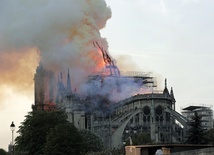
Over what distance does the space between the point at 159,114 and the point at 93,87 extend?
21936 mm

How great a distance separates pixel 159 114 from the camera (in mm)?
167625

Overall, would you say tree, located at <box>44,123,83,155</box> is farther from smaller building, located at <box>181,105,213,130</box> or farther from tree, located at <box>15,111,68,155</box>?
smaller building, located at <box>181,105,213,130</box>

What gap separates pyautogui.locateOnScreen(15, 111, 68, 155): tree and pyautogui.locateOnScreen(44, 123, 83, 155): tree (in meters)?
8.70

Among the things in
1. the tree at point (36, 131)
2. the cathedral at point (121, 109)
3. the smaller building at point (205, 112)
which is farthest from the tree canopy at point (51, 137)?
the smaller building at point (205, 112)

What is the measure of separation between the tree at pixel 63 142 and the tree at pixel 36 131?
8.70m

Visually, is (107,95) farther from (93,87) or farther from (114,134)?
(114,134)

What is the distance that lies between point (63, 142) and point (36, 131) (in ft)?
47.3

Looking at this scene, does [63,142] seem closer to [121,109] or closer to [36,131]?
[36,131]

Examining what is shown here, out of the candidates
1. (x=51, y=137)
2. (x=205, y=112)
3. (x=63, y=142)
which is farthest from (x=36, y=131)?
(x=205, y=112)

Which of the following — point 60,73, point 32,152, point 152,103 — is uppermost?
point 60,73

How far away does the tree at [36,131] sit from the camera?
107 m

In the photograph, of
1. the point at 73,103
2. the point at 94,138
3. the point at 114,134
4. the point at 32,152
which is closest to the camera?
the point at 32,152

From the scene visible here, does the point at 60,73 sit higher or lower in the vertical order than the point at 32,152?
higher

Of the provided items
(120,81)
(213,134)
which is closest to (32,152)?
(213,134)
